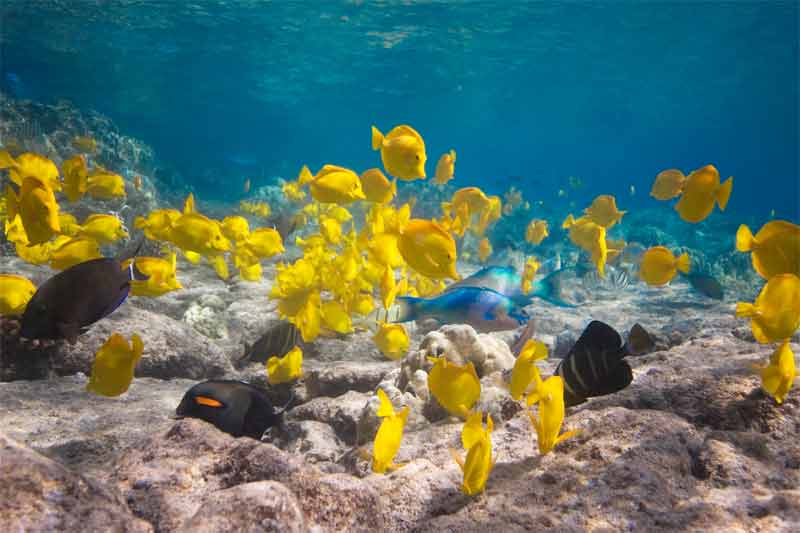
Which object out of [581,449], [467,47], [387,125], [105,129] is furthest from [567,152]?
[581,449]

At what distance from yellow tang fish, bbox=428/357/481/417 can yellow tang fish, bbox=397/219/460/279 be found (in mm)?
639

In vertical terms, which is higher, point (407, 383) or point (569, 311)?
point (407, 383)

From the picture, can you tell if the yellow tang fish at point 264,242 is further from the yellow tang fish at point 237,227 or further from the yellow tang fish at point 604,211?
the yellow tang fish at point 604,211

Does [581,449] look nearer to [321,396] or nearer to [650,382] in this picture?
[650,382]

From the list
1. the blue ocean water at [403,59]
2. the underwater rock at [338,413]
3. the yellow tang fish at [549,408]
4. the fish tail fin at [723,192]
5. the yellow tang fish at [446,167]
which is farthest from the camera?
the blue ocean water at [403,59]

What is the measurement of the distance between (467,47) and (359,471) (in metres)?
32.8

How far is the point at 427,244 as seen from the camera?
2.55 m

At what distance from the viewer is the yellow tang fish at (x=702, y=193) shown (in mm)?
3753

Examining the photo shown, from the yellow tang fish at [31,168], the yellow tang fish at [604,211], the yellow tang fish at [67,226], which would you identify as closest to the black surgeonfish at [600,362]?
the yellow tang fish at [31,168]

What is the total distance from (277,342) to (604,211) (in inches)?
233

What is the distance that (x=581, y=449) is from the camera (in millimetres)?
2064

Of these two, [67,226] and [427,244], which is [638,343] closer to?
[427,244]

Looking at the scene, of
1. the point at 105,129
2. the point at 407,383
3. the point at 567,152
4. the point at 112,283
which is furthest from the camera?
the point at 567,152

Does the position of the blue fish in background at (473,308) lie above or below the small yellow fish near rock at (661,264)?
below
